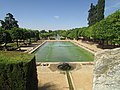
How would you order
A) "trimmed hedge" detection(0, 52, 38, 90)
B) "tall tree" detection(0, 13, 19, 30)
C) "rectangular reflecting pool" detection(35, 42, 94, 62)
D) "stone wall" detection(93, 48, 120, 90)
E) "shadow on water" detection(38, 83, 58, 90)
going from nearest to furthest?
"stone wall" detection(93, 48, 120, 90), "trimmed hedge" detection(0, 52, 38, 90), "shadow on water" detection(38, 83, 58, 90), "rectangular reflecting pool" detection(35, 42, 94, 62), "tall tree" detection(0, 13, 19, 30)

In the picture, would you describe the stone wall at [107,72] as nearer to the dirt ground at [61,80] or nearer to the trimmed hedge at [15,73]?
the trimmed hedge at [15,73]

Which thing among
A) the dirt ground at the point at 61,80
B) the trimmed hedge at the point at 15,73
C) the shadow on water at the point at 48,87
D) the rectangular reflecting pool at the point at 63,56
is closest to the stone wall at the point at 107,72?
the trimmed hedge at the point at 15,73

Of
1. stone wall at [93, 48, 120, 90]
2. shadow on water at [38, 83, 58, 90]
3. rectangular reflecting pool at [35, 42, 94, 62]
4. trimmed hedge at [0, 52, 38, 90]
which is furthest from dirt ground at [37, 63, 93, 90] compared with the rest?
rectangular reflecting pool at [35, 42, 94, 62]

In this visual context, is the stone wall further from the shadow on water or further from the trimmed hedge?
the shadow on water

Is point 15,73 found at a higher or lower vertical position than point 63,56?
higher

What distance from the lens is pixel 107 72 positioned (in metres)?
3.97

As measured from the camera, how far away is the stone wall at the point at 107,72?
387cm

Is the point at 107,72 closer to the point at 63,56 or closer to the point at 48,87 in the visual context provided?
the point at 48,87

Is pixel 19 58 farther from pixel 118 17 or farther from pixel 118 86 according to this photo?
pixel 118 17

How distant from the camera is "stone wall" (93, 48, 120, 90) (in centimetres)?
387

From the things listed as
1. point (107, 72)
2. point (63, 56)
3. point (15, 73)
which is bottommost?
point (63, 56)

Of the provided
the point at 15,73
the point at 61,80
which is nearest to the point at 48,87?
the point at 61,80

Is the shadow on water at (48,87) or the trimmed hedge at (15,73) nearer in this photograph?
the trimmed hedge at (15,73)

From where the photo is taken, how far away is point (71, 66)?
57.3 ft
